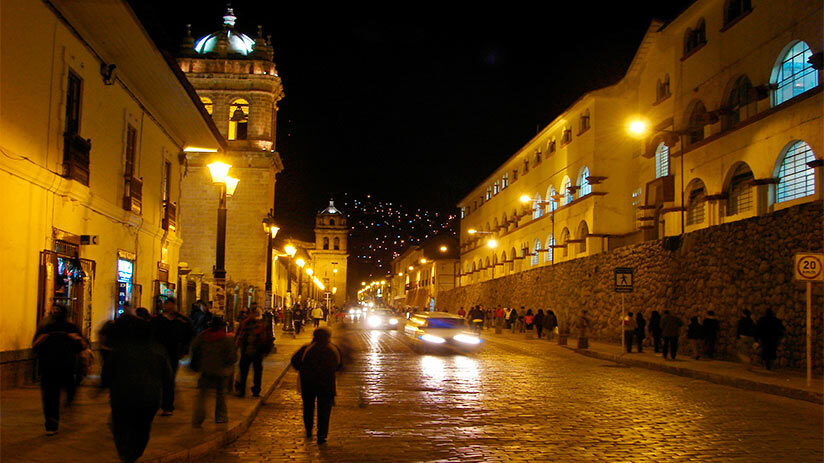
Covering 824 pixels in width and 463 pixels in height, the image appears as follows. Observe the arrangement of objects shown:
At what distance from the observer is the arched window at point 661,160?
32.3 meters

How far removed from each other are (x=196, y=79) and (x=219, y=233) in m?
32.6

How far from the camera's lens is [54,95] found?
530 inches

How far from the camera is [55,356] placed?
29.4 ft

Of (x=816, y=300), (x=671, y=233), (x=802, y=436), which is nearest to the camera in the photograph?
(x=802, y=436)

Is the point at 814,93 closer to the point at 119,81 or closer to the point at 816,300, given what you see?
the point at 816,300

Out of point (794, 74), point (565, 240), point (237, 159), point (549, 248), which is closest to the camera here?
point (794, 74)

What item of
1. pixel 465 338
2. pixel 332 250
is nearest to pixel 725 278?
pixel 465 338

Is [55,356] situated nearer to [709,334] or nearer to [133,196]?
[133,196]

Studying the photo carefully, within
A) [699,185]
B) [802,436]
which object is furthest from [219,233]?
[699,185]

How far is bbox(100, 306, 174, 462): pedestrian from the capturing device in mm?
6531

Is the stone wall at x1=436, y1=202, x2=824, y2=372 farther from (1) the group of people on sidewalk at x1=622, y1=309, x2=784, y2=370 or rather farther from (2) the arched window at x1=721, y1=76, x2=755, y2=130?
(2) the arched window at x1=721, y1=76, x2=755, y2=130

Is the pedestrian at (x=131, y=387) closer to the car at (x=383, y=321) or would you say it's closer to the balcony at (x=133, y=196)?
the balcony at (x=133, y=196)

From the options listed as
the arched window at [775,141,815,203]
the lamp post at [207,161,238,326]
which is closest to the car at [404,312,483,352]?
the lamp post at [207,161,238,326]

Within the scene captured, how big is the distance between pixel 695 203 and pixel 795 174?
6788 millimetres
